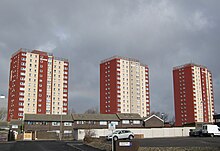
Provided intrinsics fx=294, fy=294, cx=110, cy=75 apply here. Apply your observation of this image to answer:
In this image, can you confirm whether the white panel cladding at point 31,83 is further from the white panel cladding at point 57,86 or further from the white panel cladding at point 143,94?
the white panel cladding at point 143,94

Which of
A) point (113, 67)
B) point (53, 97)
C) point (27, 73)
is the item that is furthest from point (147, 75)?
point (27, 73)

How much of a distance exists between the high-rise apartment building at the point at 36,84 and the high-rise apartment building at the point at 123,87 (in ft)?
51.7

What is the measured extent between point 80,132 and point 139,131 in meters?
12.7

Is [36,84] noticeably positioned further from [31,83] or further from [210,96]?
[210,96]

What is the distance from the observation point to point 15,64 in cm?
10700

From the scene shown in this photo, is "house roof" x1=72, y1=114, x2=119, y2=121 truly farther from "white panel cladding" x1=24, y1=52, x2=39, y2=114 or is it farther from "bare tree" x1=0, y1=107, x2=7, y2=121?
"white panel cladding" x1=24, y1=52, x2=39, y2=114

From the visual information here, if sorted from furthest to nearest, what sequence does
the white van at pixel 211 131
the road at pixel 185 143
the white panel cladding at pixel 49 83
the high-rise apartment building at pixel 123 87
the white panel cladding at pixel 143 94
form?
the white panel cladding at pixel 143 94 → the high-rise apartment building at pixel 123 87 → the white panel cladding at pixel 49 83 → the white van at pixel 211 131 → the road at pixel 185 143

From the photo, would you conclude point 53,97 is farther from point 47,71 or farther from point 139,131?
point 139,131

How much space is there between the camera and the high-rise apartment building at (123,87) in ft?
370

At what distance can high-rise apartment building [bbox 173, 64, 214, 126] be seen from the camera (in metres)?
120

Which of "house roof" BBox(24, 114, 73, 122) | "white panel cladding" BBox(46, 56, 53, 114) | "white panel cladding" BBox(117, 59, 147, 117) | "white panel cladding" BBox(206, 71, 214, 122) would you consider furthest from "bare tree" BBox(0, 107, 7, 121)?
"white panel cladding" BBox(206, 71, 214, 122)

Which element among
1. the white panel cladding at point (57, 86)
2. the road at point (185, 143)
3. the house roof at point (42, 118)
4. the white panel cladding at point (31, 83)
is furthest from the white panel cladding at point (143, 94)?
the road at point (185, 143)

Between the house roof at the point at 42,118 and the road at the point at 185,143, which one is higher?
the house roof at the point at 42,118

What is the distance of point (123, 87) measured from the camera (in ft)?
376
